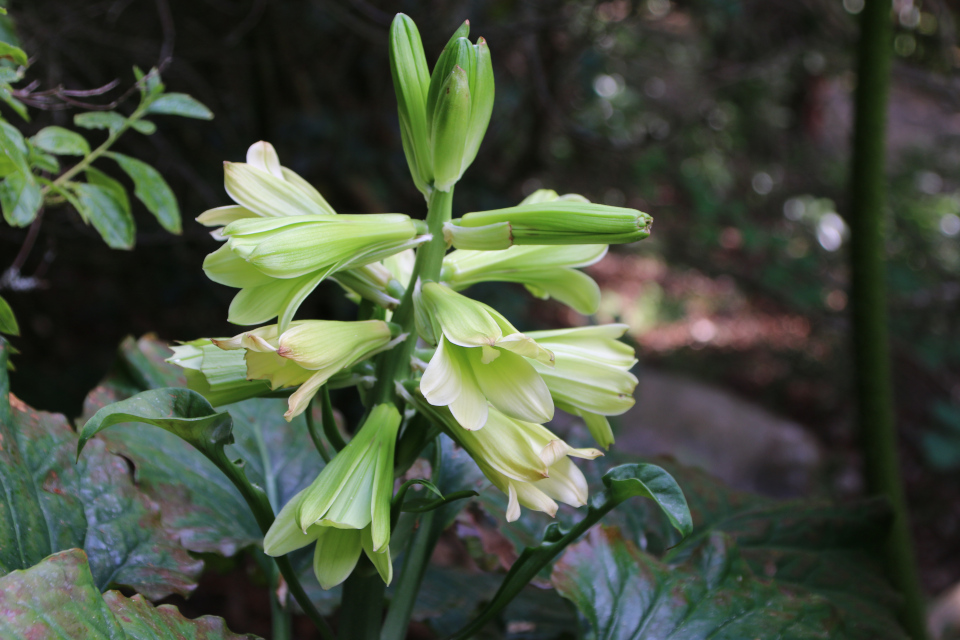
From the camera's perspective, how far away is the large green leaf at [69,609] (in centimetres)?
45

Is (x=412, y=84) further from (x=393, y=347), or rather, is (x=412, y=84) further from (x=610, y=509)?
(x=610, y=509)

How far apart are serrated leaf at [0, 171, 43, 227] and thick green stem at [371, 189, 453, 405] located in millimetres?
384

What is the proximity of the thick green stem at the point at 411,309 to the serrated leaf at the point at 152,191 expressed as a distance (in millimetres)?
360

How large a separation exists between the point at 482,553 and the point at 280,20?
5.35 ft

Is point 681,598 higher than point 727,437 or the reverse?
higher

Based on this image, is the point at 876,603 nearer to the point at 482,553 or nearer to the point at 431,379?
the point at 482,553

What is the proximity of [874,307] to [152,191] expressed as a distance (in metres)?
1.07

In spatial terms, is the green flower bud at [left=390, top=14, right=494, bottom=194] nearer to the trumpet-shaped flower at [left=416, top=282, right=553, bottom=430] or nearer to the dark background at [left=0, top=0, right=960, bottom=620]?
the trumpet-shaped flower at [left=416, top=282, right=553, bottom=430]

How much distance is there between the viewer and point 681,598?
2.41 feet

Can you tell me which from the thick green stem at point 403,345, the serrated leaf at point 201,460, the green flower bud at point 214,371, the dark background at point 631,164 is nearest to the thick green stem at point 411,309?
the thick green stem at point 403,345

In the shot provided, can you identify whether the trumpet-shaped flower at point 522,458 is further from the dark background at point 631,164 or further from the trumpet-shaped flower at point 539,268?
the dark background at point 631,164

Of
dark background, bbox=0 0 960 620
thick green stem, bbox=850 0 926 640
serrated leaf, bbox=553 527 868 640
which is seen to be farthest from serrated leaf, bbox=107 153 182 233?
thick green stem, bbox=850 0 926 640

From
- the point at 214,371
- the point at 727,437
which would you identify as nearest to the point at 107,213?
the point at 214,371

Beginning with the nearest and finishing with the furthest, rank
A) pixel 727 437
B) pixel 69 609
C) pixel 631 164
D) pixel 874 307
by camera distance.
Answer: pixel 69 609 < pixel 874 307 < pixel 631 164 < pixel 727 437
